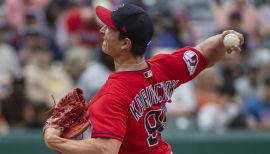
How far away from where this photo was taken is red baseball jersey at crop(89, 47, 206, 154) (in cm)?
498

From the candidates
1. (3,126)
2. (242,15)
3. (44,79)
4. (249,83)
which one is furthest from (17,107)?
(242,15)

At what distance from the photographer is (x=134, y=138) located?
206 inches

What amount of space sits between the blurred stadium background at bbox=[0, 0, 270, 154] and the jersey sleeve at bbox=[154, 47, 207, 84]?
3.32m

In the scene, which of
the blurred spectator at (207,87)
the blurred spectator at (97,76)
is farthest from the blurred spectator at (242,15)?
the blurred spectator at (97,76)

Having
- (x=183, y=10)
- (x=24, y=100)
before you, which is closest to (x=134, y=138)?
(x=24, y=100)

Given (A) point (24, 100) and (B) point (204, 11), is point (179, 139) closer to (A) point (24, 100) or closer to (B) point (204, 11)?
(A) point (24, 100)

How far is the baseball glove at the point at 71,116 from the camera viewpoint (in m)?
5.09

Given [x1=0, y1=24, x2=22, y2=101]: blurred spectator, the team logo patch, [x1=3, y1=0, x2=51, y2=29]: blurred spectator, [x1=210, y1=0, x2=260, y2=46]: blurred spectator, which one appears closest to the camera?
the team logo patch

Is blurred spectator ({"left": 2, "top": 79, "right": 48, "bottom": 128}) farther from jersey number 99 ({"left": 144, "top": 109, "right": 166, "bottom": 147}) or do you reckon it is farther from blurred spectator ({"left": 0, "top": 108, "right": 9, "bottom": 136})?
jersey number 99 ({"left": 144, "top": 109, "right": 166, "bottom": 147})

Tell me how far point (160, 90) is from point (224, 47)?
66 cm

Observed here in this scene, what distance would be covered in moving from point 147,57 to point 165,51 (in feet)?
Answer: 1.59

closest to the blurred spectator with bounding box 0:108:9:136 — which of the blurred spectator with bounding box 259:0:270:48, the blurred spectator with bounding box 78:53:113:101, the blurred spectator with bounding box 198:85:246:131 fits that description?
the blurred spectator with bounding box 78:53:113:101

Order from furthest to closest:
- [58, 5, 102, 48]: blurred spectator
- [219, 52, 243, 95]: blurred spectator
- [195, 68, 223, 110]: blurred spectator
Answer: [58, 5, 102, 48]: blurred spectator, [219, 52, 243, 95]: blurred spectator, [195, 68, 223, 110]: blurred spectator

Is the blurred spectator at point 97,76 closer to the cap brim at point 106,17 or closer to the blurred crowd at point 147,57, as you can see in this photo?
the blurred crowd at point 147,57
